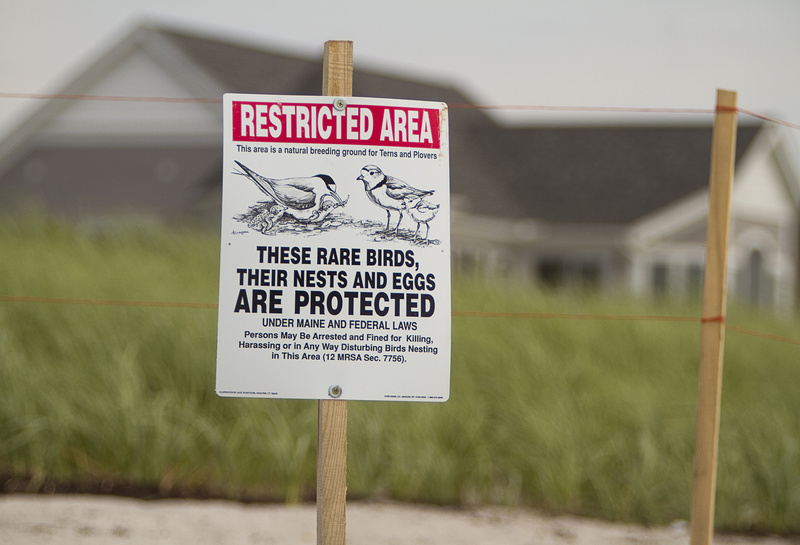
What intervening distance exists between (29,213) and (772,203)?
61.5ft

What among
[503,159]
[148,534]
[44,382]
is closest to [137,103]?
[503,159]

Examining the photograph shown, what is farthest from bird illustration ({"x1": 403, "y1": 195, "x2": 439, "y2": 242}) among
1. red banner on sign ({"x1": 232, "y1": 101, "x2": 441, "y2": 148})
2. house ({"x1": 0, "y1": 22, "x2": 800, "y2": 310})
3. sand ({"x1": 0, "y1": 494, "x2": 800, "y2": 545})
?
house ({"x1": 0, "y1": 22, "x2": 800, "y2": 310})

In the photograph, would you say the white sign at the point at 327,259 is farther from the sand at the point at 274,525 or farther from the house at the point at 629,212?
the house at the point at 629,212

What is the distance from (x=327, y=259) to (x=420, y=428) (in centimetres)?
280

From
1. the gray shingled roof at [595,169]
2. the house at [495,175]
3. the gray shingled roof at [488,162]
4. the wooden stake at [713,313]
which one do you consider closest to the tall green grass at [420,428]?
the wooden stake at [713,313]

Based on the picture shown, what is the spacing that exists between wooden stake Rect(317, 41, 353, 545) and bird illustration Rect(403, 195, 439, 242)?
0.47 metres

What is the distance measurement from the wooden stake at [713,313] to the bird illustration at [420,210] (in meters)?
1.24

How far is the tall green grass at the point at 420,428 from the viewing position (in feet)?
17.5

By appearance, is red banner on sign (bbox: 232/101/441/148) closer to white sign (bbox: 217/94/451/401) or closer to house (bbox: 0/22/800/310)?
white sign (bbox: 217/94/451/401)

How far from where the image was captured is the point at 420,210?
311cm

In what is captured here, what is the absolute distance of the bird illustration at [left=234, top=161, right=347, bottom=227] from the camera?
3074mm

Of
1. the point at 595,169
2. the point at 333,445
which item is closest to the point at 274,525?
the point at 333,445

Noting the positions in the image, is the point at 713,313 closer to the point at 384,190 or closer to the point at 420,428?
the point at 384,190

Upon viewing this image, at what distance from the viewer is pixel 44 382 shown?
19.2 ft
